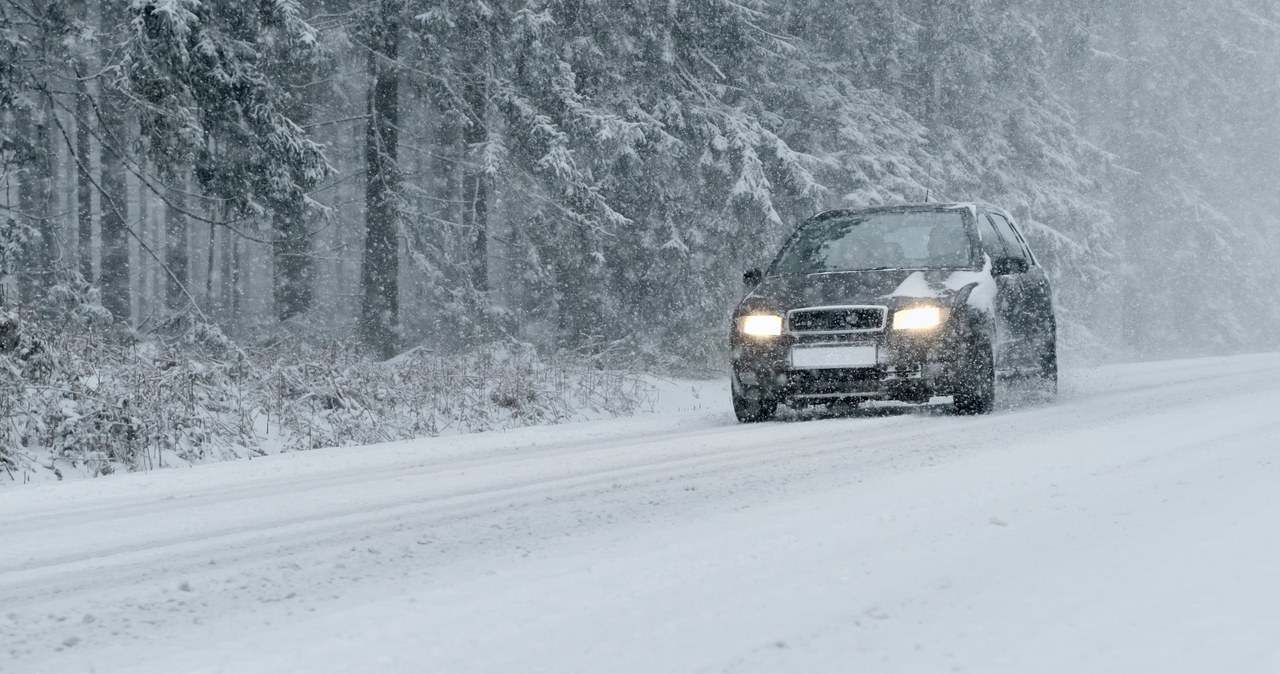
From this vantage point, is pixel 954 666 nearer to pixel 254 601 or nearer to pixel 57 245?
pixel 254 601

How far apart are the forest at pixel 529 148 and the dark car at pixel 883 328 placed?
352 cm

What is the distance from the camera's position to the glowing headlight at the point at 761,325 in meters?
9.70

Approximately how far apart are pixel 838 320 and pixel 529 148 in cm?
902

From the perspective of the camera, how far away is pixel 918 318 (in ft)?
31.0

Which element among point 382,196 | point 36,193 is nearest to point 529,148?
point 382,196

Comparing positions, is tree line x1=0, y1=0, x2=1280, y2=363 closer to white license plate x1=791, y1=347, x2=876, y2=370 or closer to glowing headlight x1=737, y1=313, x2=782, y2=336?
glowing headlight x1=737, y1=313, x2=782, y2=336

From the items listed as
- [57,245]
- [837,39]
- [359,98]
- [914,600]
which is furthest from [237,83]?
[359,98]

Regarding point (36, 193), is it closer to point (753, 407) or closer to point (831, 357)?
point (753, 407)

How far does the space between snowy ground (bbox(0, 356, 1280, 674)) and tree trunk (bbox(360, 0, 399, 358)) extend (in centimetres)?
1163

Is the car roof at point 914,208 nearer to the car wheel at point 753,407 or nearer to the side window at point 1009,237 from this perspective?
the side window at point 1009,237

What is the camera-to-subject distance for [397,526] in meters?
4.77

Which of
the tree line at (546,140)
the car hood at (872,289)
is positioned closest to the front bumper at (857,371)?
the car hood at (872,289)

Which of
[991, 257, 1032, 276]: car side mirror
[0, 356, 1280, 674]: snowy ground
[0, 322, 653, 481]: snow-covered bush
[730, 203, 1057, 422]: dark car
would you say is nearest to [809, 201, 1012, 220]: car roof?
[730, 203, 1057, 422]: dark car

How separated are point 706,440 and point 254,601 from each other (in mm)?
4976
